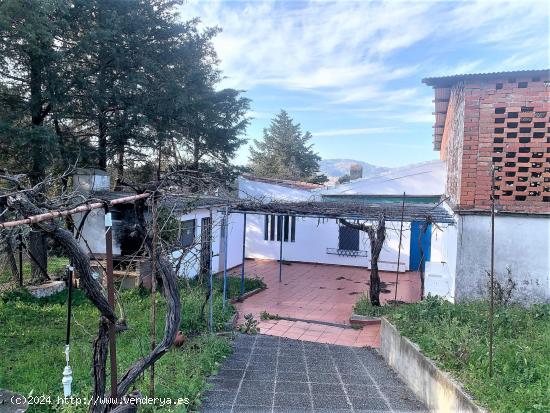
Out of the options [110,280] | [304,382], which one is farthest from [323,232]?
[110,280]

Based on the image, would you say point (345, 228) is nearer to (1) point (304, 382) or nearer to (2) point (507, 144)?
(2) point (507, 144)

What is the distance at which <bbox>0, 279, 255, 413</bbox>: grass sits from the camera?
16.6 feet

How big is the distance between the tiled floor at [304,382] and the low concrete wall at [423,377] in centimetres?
15

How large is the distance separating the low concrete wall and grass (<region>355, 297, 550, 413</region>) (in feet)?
0.35

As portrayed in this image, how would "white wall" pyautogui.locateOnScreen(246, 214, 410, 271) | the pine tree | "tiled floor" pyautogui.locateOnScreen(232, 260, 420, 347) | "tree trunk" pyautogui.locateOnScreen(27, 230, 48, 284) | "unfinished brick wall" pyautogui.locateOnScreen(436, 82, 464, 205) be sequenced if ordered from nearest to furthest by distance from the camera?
"unfinished brick wall" pyautogui.locateOnScreen(436, 82, 464, 205)
"tiled floor" pyautogui.locateOnScreen(232, 260, 420, 347)
"tree trunk" pyautogui.locateOnScreen(27, 230, 48, 284)
"white wall" pyautogui.locateOnScreen(246, 214, 410, 271)
the pine tree

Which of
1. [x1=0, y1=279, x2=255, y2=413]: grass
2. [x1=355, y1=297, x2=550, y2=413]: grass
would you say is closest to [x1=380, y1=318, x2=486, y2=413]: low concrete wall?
[x1=355, y1=297, x2=550, y2=413]: grass

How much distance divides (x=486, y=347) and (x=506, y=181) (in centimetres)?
382

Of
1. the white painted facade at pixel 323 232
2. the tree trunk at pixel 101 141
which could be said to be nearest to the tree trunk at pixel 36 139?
the tree trunk at pixel 101 141

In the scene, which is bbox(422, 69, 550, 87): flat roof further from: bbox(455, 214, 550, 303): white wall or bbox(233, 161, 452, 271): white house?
bbox(233, 161, 452, 271): white house

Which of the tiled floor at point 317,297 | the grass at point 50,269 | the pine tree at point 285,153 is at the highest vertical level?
the pine tree at point 285,153

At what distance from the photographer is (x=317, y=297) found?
1184 centimetres

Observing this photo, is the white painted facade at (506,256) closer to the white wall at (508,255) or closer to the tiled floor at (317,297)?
the white wall at (508,255)

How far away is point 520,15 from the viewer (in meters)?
6.93

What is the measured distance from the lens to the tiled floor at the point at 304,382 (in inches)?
194
